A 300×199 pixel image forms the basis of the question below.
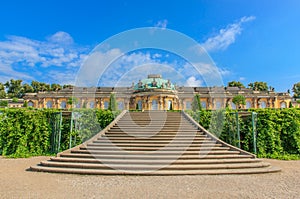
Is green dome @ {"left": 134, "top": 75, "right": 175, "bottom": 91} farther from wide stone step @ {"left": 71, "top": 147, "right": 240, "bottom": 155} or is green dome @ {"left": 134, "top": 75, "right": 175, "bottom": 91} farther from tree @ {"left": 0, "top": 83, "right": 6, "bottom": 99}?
tree @ {"left": 0, "top": 83, "right": 6, "bottom": 99}

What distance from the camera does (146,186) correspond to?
17.5ft

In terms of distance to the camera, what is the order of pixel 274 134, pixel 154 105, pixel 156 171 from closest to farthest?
pixel 156 171
pixel 274 134
pixel 154 105

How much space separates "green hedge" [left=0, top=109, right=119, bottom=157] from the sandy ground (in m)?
3.01

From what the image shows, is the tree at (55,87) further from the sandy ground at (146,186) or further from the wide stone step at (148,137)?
the sandy ground at (146,186)

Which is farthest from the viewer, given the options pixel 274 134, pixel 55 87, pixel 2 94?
pixel 55 87

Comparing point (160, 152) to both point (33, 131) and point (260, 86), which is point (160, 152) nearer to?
point (33, 131)

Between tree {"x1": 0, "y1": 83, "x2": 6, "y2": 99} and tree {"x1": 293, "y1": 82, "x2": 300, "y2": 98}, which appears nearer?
tree {"x1": 0, "y1": 83, "x2": 6, "y2": 99}

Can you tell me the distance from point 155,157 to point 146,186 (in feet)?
6.30

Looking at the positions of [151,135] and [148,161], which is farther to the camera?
[151,135]

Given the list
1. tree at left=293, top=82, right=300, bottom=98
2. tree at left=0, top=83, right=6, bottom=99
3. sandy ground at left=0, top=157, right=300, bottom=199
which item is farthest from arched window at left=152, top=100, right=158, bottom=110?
tree at left=293, top=82, right=300, bottom=98

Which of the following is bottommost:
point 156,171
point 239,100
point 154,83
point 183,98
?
point 156,171

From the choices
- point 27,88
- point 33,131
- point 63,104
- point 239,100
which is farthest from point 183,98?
point 27,88

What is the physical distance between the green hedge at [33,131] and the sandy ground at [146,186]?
3013 millimetres

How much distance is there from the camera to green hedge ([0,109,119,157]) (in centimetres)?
943
